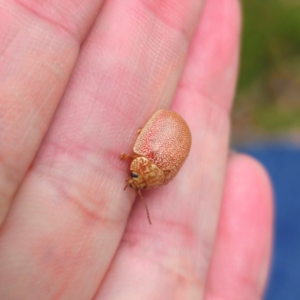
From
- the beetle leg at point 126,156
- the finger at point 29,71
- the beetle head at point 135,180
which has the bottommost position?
the beetle head at point 135,180

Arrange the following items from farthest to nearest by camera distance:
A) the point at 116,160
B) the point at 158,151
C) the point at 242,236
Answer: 1. the point at 242,236
2. the point at 158,151
3. the point at 116,160

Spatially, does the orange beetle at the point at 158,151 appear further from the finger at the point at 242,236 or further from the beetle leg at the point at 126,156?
the finger at the point at 242,236

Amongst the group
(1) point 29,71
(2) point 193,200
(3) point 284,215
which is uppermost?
(1) point 29,71

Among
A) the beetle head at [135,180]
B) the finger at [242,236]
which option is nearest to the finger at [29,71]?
the beetle head at [135,180]

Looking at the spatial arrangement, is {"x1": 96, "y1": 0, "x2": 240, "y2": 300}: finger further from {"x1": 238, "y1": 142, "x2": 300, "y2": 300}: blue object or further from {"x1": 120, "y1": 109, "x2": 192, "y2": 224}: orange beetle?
{"x1": 238, "y1": 142, "x2": 300, "y2": 300}: blue object

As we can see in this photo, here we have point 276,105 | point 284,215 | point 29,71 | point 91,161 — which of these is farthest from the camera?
point 276,105

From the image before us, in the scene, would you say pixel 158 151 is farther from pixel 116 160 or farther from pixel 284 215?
pixel 284 215

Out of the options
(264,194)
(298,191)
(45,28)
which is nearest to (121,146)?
(45,28)

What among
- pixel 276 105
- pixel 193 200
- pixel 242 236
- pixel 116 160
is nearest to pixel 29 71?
pixel 116 160
